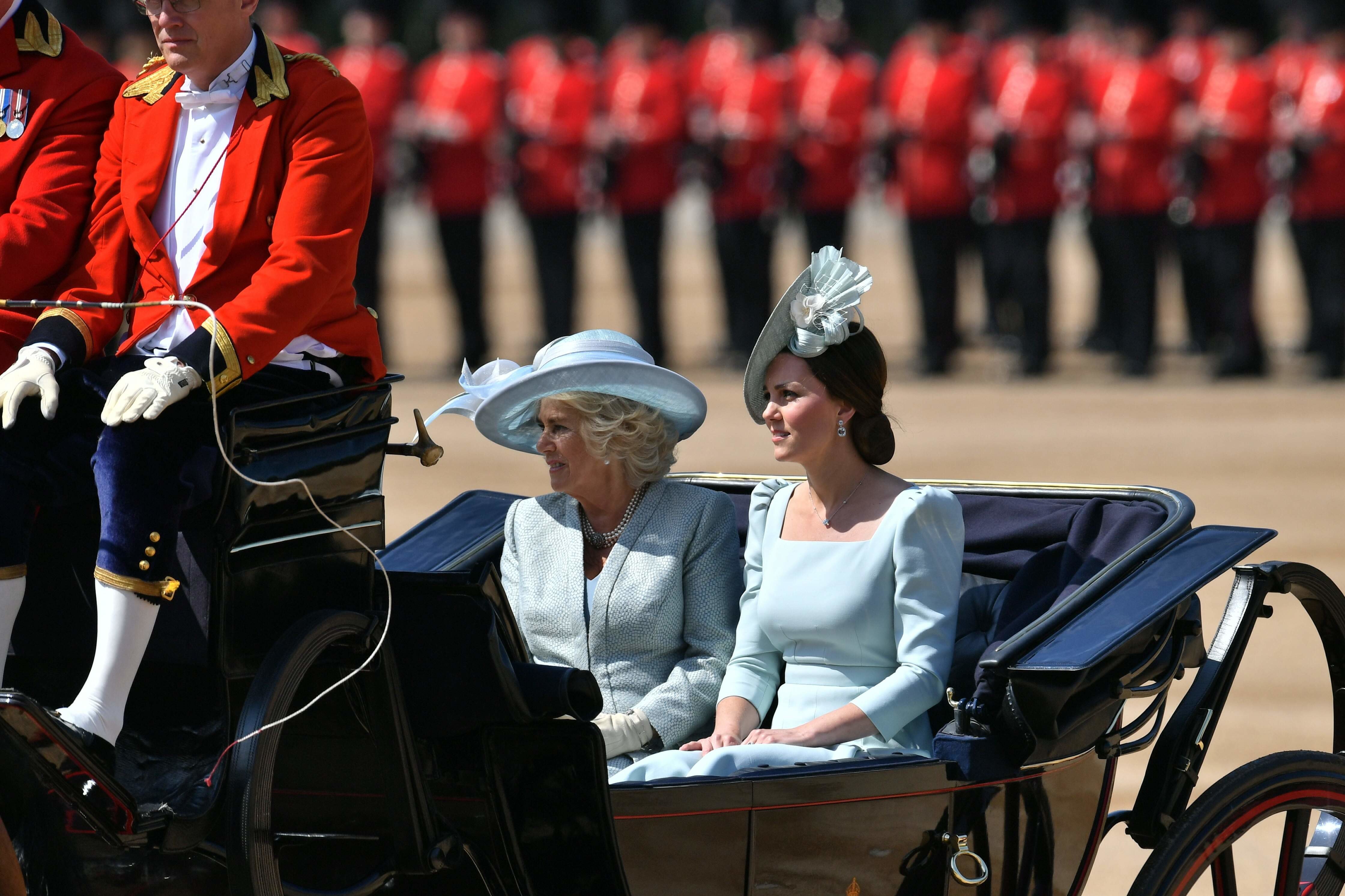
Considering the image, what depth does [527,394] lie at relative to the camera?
3.27 metres

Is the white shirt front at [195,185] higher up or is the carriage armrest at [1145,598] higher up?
the white shirt front at [195,185]

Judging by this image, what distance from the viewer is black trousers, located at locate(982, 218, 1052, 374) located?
11555mm

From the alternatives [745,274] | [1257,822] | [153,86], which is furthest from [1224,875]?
[745,274]

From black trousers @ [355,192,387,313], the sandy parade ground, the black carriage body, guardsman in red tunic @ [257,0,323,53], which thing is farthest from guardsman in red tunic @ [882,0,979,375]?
the black carriage body

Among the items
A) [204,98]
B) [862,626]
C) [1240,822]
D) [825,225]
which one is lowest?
[1240,822]

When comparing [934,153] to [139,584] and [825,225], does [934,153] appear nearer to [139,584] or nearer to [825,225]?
[825,225]

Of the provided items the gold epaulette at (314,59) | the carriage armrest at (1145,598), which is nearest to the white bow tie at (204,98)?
the gold epaulette at (314,59)

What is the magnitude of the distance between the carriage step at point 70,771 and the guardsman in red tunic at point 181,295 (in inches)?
4.9

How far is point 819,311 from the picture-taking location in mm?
3111

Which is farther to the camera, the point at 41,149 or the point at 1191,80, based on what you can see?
the point at 1191,80

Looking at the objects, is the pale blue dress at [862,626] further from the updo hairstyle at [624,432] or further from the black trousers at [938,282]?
the black trousers at [938,282]

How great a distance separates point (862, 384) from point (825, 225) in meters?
8.94

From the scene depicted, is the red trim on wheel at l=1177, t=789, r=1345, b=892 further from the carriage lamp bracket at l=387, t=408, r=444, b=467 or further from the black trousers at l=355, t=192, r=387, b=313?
the black trousers at l=355, t=192, r=387, b=313

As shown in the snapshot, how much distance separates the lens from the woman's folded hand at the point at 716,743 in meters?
3.09
